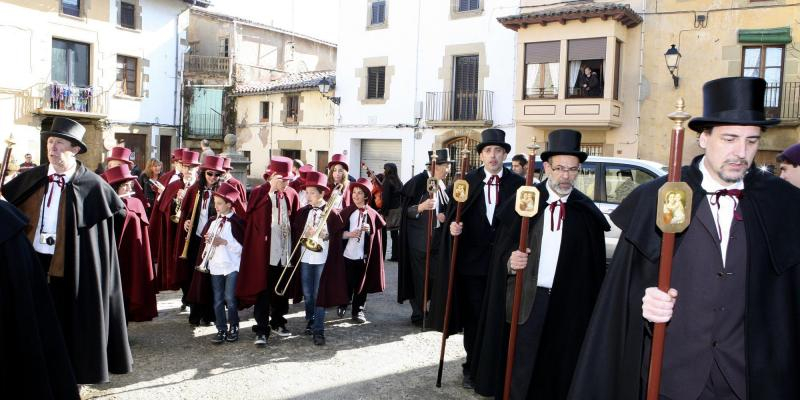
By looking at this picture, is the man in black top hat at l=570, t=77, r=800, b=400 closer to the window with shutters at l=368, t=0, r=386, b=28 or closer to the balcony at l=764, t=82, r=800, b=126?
the balcony at l=764, t=82, r=800, b=126

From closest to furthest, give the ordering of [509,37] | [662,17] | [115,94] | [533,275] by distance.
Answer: [533,275], [662,17], [509,37], [115,94]

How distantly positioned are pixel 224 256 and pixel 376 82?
18.5m

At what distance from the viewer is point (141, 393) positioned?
5285 mm

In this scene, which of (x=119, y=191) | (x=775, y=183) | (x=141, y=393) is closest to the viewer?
(x=775, y=183)

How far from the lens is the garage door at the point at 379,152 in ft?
77.8

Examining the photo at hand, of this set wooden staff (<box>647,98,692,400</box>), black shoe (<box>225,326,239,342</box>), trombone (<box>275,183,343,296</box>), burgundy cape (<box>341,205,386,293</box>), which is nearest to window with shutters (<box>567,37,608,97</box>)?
burgundy cape (<box>341,205,386,293</box>)

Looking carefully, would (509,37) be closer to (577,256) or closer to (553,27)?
(553,27)

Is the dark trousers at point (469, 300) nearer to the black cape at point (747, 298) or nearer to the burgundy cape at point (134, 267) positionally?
the black cape at point (747, 298)

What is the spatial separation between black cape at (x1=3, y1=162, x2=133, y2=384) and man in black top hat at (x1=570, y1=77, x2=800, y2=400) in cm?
368

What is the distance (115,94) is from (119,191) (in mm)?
20644

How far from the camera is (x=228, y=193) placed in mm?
6621

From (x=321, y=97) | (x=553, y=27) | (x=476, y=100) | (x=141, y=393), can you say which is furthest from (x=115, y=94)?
(x=141, y=393)

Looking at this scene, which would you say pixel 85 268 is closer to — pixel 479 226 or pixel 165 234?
pixel 165 234

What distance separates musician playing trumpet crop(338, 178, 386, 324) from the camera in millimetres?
7320
